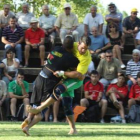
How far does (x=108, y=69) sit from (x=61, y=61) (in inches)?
300

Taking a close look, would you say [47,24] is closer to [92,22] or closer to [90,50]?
[92,22]

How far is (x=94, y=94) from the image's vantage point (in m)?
16.5

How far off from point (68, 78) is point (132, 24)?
977cm

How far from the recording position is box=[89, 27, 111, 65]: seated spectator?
1844 cm

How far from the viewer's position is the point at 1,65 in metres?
17.3

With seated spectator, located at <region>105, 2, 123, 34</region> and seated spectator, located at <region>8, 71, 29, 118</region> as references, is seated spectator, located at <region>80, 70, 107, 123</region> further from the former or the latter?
seated spectator, located at <region>105, 2, 123, 34</region>

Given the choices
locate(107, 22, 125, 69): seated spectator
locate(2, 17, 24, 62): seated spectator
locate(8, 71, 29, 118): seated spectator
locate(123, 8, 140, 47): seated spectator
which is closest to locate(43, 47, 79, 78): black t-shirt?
locate(8, 71, 29, 118): seated spectator

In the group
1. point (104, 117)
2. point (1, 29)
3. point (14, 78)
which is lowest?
point (104, 117)

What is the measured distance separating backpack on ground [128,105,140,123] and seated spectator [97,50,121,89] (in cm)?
156

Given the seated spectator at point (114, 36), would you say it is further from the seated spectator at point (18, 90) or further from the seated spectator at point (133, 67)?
the seated spectator at point (18, 90)

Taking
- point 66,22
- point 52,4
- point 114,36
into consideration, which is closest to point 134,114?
point 114,36

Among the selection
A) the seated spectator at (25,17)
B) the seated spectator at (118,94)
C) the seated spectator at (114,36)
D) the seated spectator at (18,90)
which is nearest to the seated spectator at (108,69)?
the seated spectator at (118,94)

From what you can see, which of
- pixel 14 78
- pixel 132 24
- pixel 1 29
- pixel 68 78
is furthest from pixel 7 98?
pixel 68 78

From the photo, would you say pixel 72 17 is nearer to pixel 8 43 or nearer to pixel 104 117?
pixel 8 43
